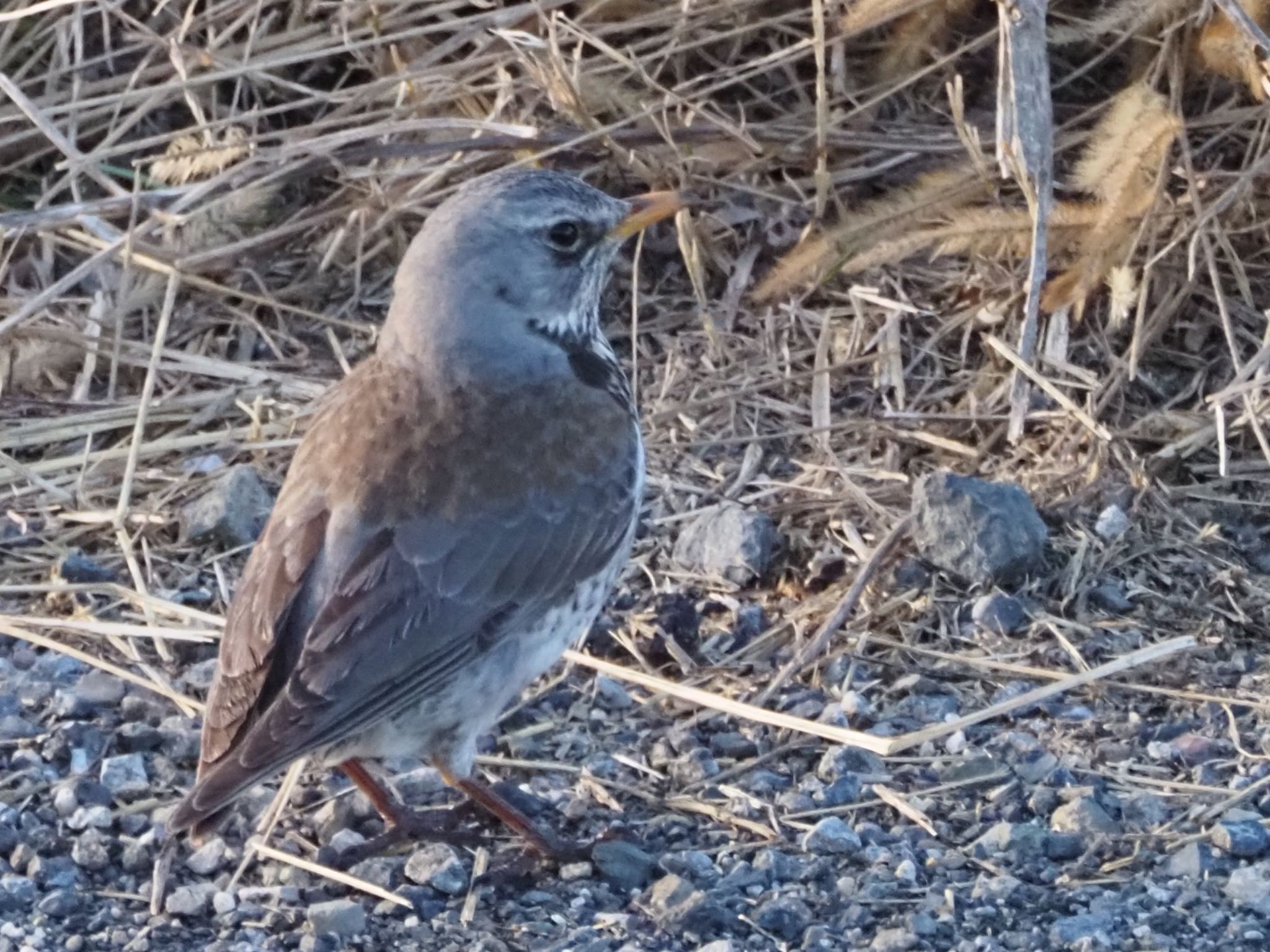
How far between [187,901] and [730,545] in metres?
1.86

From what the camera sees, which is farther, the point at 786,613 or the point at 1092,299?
the point at 1092,299

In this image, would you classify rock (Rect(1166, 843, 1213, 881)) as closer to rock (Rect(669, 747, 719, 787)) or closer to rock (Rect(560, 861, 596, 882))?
rock (Rect(669, 747, 719, 787))

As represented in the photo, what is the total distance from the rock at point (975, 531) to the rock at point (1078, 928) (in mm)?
1406

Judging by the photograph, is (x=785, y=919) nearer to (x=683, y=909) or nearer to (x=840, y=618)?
(x=683, y=909)

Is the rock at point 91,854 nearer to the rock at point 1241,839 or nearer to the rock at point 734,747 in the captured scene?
the rock at point 734,747

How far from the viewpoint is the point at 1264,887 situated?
4.39 metres

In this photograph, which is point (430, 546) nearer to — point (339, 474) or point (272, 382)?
point (339, 474)

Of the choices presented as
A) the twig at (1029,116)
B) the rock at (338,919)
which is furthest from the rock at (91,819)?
the twig at (1029,116)

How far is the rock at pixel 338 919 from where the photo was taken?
448cm

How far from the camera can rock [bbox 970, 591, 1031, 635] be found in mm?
5520

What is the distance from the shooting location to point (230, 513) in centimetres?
606

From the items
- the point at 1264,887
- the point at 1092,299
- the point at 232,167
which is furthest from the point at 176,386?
the point at 1264,887

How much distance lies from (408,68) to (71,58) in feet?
4.34

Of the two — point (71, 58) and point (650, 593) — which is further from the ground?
A: point (71, 58)
